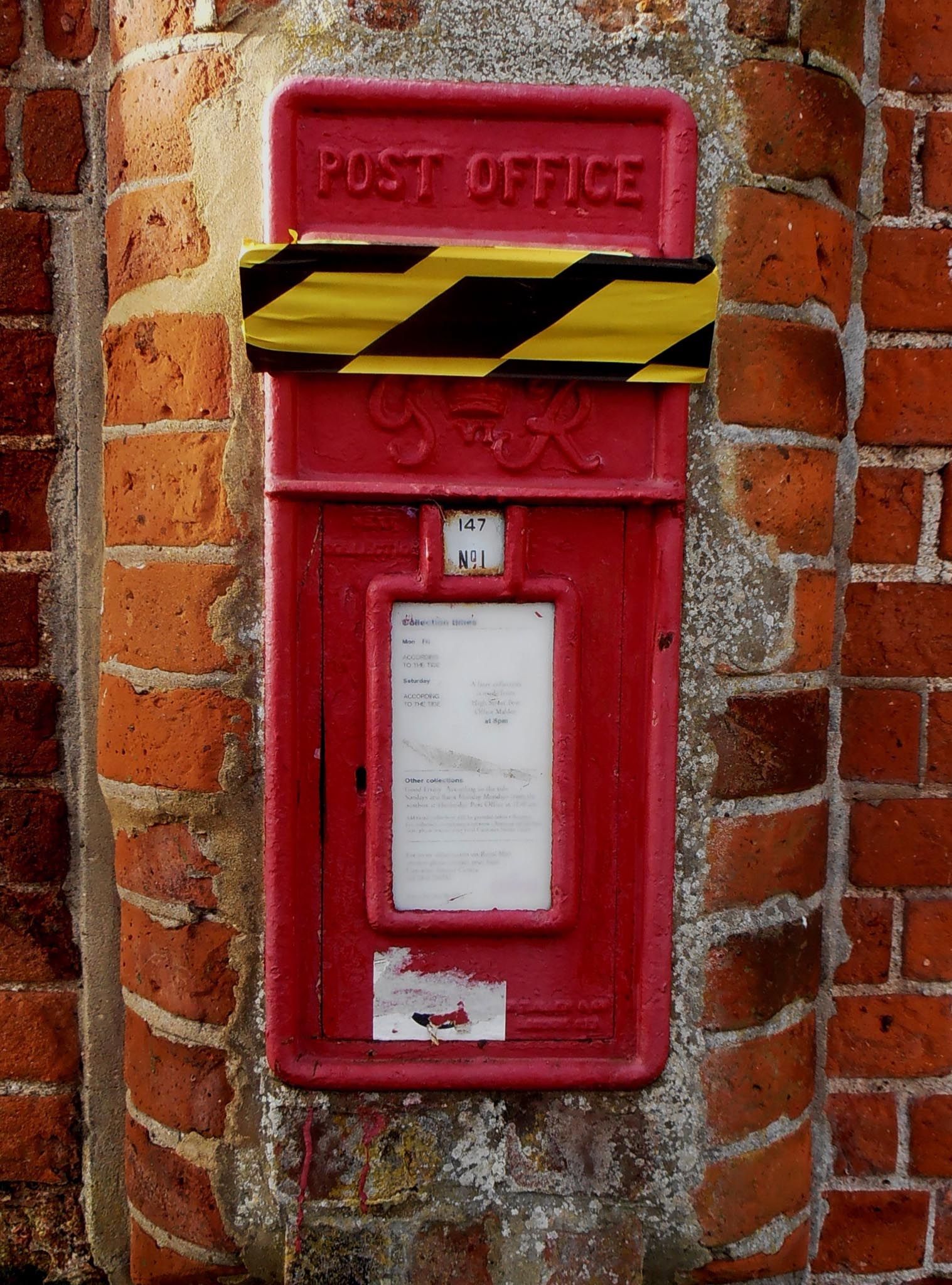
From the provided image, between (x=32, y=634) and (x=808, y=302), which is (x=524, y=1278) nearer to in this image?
(x=32, y=634)

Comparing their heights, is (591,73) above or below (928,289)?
above

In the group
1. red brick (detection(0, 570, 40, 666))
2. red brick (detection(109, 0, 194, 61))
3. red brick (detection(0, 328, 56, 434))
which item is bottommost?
red brick (detection(0, 570, 40, 666))

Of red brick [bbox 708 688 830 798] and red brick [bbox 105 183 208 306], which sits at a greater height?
red brick [bbox 105 183 208 306]

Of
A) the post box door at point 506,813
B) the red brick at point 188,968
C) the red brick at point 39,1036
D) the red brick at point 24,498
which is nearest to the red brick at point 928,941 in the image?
the post box door at point 506,813

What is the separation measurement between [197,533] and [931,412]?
725 mm

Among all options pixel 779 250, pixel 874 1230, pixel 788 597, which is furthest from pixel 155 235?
pixel 874 1230

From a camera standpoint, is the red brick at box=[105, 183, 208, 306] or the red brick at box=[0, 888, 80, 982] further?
the red brick at box=[0, 888, 80, 982]

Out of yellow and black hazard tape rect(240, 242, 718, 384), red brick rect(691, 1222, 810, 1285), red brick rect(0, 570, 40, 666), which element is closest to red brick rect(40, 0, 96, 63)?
yellow and black hazard tape rect(240, 242, 718, 384)

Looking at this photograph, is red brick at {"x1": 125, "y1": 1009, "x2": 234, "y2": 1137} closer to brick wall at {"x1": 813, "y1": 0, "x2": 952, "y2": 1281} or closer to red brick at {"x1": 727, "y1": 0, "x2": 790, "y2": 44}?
brick wall at {"x1": 813, "y1": 0, "x2": 952, "y2": 1281}

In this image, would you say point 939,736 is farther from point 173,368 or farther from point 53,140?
point 53,140

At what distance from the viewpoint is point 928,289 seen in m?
0.85

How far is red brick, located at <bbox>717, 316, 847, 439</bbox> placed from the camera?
29.5 inches

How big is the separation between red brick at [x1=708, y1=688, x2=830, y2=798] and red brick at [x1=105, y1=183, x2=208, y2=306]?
2.06 ft

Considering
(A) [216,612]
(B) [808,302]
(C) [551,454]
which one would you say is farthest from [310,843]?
(B) [808,302]
